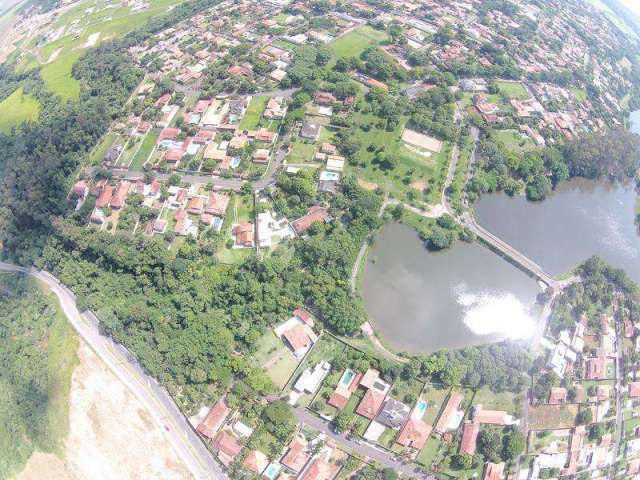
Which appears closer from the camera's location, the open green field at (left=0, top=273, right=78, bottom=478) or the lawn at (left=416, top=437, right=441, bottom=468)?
the lawn at (left=416, top=437, right=441, bottom=468)

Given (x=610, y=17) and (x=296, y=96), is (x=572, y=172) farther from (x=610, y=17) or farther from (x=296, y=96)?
(x=610, y=17)

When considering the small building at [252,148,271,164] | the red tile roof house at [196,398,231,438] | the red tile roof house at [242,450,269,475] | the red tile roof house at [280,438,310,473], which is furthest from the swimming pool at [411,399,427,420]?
the small building at [252,148,271,164]

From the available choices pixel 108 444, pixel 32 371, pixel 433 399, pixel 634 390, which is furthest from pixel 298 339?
pixel 634 390

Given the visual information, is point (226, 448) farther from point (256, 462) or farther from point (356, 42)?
point (356, 42)

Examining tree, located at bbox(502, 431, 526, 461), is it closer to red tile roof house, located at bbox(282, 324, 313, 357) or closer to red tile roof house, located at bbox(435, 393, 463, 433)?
red tile roof house, located at bbox(435, 393, 463, 433)

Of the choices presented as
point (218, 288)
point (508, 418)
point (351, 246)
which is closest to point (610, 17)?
point (351, 246)

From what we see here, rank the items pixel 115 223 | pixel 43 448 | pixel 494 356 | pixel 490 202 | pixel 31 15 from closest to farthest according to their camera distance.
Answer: pixel 43 448 → pixel 494 356 → pixel 115 223 → pixel 490 202 → pixel 31 15

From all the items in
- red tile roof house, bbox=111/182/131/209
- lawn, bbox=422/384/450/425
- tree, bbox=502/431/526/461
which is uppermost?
red tile roof house, bbox=111/182/131/209
